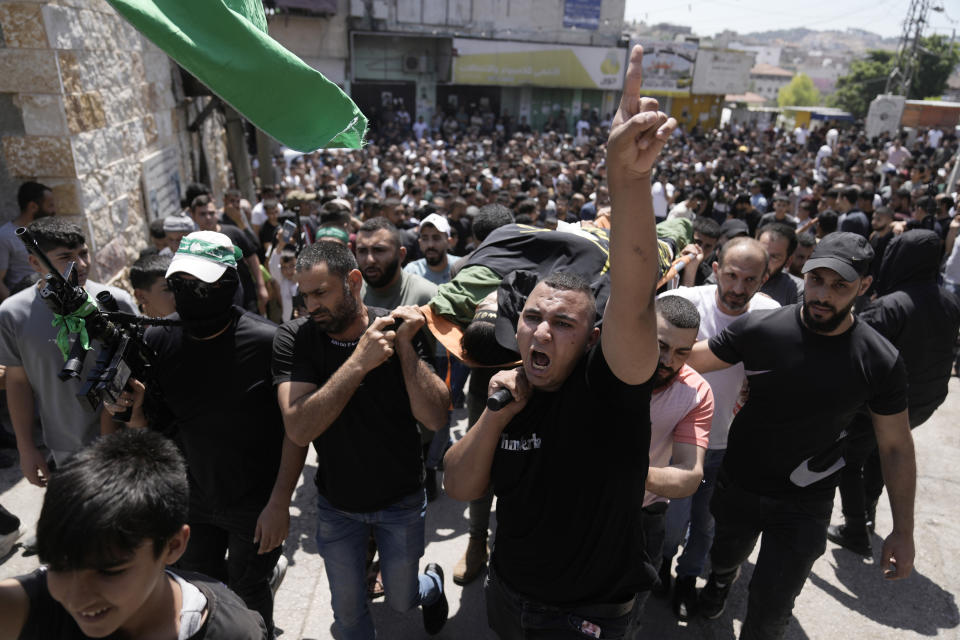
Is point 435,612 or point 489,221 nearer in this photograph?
point 435,612

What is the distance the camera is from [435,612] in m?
3.07

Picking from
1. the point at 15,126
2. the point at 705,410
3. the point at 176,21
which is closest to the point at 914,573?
the point at 705,410

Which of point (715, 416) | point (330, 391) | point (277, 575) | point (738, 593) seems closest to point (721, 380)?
point (715, 416)

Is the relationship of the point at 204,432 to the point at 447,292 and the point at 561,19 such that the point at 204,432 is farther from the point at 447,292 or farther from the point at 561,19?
the point at 561,19

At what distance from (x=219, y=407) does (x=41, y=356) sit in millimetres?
1138

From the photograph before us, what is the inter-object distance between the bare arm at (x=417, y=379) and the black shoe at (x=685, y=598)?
6.03 feet

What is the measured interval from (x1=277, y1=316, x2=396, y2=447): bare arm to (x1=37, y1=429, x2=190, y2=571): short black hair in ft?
2.94

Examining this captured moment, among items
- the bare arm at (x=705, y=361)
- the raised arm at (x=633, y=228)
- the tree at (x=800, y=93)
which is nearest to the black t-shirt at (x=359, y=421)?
the raised arm at (x=633, y=228)

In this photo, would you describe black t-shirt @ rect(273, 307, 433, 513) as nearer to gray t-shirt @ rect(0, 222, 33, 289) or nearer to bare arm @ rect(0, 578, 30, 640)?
bare arm @ rect(0, 578, 30, 640)

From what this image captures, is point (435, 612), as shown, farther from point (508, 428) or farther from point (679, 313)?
point (679, 313)

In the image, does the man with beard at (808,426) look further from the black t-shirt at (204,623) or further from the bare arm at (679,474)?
the black t-shirt at (204,623)

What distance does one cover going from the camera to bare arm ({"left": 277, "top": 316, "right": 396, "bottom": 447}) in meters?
Result: 2.30

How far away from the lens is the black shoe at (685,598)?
10.8 ft

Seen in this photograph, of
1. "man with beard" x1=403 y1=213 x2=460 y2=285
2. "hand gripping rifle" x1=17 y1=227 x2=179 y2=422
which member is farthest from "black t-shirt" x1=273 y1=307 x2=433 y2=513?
"man with beard" x1=403 y1=213 x2=460 y2=285
